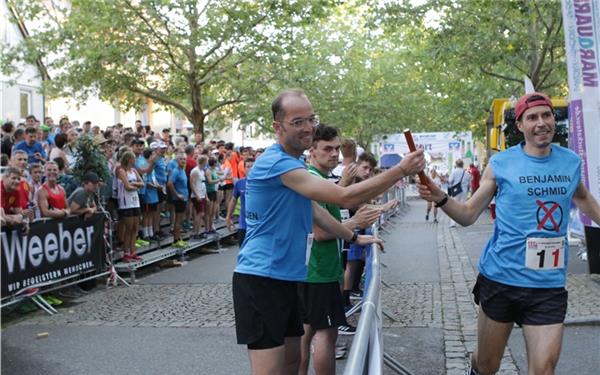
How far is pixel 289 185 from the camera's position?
380 cm

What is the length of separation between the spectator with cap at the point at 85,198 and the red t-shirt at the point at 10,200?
1.30 metres

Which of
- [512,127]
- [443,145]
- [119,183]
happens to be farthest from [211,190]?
[443,145]

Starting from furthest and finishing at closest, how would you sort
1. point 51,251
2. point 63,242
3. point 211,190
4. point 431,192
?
point 211,190, point 63,242, point 51,251, point 431,192

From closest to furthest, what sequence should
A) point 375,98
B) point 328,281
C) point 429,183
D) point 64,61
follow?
1. point 429,183
2. point 328,281
3. point 64,61
4. point 375,98

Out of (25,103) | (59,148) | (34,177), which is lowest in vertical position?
(34,177)

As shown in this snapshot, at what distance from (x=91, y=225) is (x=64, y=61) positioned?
43.8 ft

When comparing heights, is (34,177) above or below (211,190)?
above

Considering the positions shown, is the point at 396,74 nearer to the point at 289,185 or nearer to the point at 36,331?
the point at 36,331

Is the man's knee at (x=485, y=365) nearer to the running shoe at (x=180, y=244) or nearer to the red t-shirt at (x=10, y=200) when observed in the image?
the red t-shirt at (x=10, y=200)

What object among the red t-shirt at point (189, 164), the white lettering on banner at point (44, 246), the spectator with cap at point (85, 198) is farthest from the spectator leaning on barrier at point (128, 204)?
the red t-shirt at point (189, 164)

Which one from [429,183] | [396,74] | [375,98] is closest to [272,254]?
[429,183]

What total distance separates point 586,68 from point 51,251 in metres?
6.90

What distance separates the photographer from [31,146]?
12.9 metres

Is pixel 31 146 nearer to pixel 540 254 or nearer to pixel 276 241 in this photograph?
pixel 276 241
